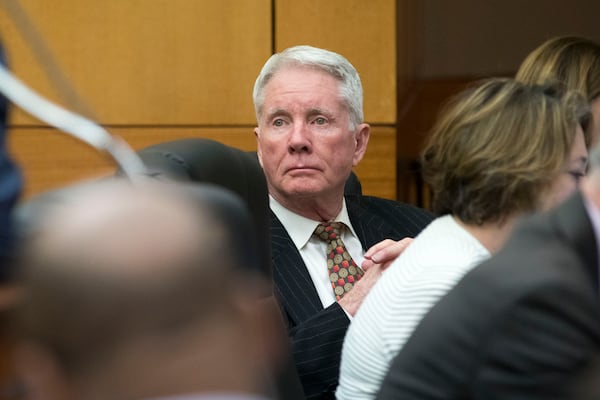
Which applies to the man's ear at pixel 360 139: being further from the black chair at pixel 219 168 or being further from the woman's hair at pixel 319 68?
the black chair at pixel 219 168

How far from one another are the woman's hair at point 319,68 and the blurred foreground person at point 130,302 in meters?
2.02

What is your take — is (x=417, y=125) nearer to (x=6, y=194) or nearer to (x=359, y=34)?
(x=359, y=34)

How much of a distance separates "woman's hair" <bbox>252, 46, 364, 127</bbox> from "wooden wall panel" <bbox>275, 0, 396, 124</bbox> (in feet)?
2.93

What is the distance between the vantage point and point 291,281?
221 cm

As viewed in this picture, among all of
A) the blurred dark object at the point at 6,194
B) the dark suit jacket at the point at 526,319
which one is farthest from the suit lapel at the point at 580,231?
the blurred dark object at the point at 6,194

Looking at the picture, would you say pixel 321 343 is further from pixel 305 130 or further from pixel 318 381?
pixel 305 130

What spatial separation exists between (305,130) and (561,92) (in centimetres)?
84

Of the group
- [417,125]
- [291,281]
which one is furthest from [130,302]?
[417,125]

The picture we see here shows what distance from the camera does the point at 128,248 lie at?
575 mm

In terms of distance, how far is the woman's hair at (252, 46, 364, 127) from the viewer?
103 inches

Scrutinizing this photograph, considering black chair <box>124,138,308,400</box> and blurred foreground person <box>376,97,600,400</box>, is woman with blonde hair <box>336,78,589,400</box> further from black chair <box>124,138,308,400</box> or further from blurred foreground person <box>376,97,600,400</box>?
blurred foreground person <box>376,97,600,400</box>

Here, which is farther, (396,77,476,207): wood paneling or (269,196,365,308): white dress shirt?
(396,77,476,207): wood paneling

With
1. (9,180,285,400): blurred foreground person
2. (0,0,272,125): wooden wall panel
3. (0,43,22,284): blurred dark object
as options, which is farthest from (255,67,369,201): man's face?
(9,180,285,400): blurred foreground person

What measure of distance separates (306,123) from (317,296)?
0.56 meters
